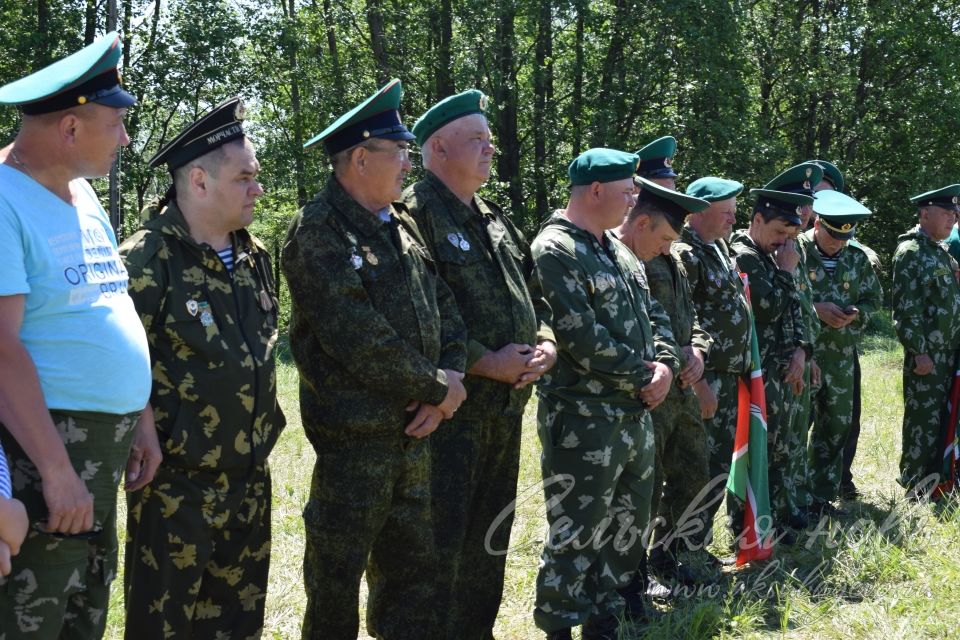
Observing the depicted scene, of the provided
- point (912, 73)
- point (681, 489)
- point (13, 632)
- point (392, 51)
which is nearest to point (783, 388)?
point (681, 489)

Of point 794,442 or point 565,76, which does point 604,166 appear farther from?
point 565,76

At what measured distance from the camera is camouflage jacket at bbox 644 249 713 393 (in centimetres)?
513

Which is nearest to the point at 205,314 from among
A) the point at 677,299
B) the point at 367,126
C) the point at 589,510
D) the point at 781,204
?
the point at 367,126

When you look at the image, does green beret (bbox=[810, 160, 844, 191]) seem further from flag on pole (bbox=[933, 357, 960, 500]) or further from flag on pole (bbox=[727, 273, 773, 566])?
flag on pole (bbox=[727, 273, 773, 566])

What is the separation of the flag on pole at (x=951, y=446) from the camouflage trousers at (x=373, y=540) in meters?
4.86

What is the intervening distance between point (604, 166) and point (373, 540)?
197 cm

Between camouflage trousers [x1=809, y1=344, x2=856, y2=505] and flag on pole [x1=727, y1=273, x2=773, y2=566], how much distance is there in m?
1.26

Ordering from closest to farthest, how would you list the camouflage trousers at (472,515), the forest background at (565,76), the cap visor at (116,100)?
the cap visor at (116,100) → the camouflage trousers at (472,515) → the forest background at (565,76)

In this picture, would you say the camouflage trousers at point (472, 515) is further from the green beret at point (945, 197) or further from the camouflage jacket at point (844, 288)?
the green beret at point (945, 197)

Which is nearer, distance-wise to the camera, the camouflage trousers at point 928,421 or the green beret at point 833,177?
the camouflage trousers at point 928,421

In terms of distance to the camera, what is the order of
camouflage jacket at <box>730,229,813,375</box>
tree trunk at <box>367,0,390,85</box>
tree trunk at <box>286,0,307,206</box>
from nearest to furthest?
camouflage jacket at <box>730,229,813,375</box> → tree trunk at <box>367,0,390,85</box> → tree trunk at <box>286,0,307,206</box>

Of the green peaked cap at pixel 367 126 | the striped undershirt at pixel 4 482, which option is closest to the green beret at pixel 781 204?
the green peaked cap at pixel 367 126

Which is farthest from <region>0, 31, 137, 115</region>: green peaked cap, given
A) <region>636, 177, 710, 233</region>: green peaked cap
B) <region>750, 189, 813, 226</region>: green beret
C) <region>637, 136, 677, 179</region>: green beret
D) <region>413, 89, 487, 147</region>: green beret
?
<region>750, 189, 813, 226</region>: green beret

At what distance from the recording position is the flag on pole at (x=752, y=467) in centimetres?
563
